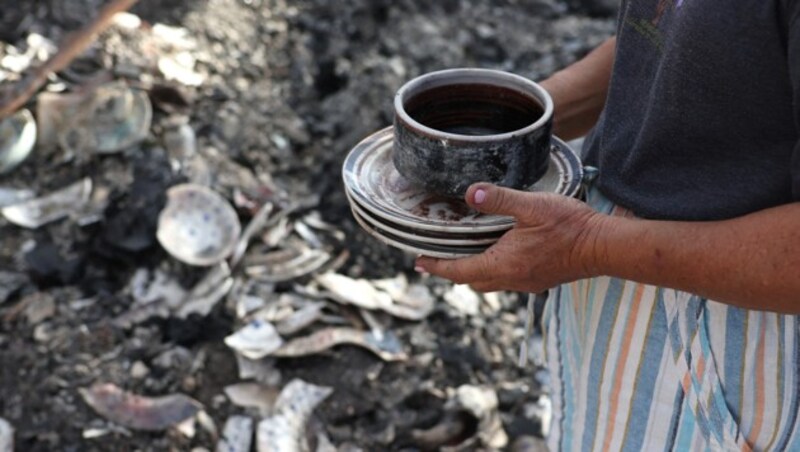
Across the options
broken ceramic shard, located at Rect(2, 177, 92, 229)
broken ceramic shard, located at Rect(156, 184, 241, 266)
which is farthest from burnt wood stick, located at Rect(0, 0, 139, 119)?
broken ceramic shard, located at Rect(156, 184, 241, 266)

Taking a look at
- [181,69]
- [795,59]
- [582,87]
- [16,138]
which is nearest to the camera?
[795,59]

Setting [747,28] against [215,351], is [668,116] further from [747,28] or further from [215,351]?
[215,351]

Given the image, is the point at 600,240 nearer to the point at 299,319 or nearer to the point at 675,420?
the point at 675,420

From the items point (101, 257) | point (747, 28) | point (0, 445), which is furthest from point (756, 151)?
point (101, 257)

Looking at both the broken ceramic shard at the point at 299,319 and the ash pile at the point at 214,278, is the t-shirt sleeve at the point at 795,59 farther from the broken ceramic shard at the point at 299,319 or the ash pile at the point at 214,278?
the broken ceramic shard at the point at 299,319

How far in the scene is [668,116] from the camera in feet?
4.00

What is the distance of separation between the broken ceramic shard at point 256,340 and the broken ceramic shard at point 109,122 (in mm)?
995

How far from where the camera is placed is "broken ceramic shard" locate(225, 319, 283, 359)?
2.60 meters

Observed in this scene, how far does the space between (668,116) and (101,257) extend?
2113mm

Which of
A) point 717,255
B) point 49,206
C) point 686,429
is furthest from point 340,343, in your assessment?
point 717,255

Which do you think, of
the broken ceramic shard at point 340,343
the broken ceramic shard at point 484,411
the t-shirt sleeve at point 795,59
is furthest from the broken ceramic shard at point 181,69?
the t-shirt sleeve at point 795,59

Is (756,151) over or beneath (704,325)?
over

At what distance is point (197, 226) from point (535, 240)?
73.0 inches

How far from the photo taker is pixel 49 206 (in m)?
3.11
